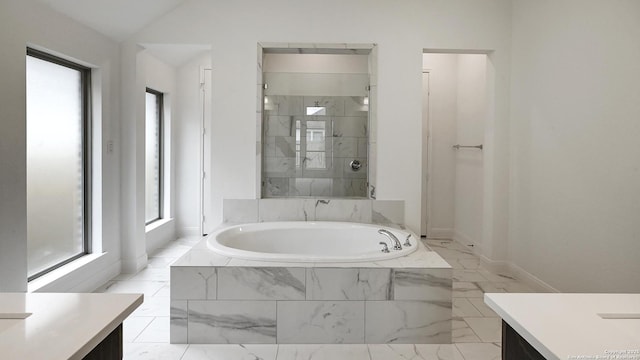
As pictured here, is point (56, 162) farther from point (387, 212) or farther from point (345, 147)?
point (387, 212)

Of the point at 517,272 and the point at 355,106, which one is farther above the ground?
the point at 355,106

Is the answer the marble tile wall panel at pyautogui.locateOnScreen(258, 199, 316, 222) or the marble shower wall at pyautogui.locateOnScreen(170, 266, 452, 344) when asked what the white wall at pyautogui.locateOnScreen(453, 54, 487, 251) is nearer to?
the marble tile wall panel at pyautogui.locateOnScreen(258, 199, 316, 222)

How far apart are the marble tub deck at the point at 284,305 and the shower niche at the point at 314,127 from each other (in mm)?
1439

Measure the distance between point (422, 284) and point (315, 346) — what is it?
2.26 feet

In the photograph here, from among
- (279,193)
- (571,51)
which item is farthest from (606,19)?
(279,193)

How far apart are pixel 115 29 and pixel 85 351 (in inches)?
122

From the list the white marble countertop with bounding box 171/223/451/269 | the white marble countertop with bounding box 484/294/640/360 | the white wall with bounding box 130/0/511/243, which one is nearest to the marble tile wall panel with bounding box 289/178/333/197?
the white wall with bounding box 130/0/511/243

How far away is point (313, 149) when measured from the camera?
12.2ft

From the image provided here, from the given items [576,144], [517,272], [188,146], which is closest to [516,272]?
[517,272]

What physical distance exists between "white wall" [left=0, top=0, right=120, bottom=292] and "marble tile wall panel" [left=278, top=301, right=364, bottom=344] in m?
1.54

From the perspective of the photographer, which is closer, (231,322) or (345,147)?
(231,322)

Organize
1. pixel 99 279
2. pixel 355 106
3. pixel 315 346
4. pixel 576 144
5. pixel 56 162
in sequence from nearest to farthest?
pixel 315 346
pixel 576 144
pixel 56 162
pixel 99 279
pixel 355 106

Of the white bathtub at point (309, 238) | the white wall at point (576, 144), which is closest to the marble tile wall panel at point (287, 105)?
the white bathtub at point (309, 238)

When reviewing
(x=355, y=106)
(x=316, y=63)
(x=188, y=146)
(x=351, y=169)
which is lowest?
(x=351, y=169)
